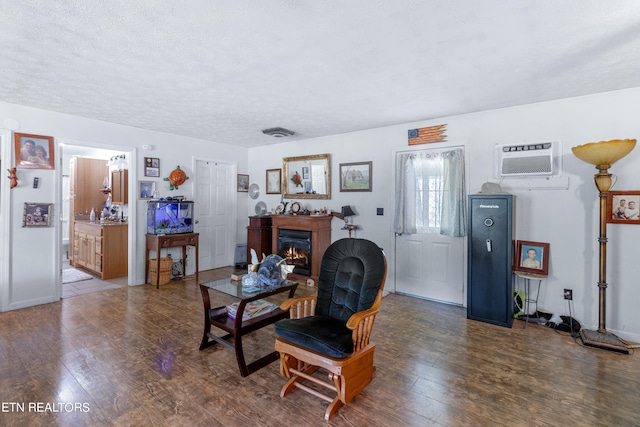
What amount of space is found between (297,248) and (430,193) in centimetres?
234

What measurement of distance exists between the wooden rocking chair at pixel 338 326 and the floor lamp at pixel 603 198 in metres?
2.32

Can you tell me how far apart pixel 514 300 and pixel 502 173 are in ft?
5.00

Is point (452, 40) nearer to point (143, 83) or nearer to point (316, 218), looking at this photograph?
point (143, 83)

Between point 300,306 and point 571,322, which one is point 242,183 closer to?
point 300,306

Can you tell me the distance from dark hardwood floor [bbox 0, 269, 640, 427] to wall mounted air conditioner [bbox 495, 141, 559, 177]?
5.76 ft

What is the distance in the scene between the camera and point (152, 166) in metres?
5.09

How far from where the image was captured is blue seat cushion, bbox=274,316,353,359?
2.05 m

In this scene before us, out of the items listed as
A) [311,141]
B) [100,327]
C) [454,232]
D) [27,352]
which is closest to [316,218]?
[311,141]

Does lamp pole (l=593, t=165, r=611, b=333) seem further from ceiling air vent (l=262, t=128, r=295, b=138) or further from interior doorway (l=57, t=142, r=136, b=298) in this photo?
interior doorway (l=57, t=142, r=136, b=298)

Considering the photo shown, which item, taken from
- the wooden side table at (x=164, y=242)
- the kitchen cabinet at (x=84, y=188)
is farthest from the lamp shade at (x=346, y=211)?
the kitchen cabinet at (x=84, y=188)

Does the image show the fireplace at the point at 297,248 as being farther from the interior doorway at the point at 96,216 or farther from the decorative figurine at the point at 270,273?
the interior doorway at the point at 96,216

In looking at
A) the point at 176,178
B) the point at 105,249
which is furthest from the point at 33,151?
the point at 105,249

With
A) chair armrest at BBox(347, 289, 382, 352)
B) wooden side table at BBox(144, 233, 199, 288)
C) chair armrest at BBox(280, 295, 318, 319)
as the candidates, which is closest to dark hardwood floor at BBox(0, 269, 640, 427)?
chair armrest at BBox(347, 289, 382, 352)

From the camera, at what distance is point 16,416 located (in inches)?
77.2
